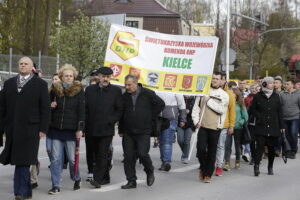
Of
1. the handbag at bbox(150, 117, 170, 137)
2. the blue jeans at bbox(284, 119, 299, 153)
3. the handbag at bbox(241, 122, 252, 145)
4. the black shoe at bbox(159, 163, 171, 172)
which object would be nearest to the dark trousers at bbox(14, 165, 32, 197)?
the handbag at bbox(150, 117, 170, 137)

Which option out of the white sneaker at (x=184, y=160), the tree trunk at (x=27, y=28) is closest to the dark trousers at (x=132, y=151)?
the white sneaker at (x=184, y=160)

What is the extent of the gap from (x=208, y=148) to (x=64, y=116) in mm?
2651

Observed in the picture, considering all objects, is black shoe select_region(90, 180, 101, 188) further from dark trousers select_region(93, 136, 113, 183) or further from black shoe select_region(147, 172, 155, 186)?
black shoe select_region(147, 172, 155, 186)

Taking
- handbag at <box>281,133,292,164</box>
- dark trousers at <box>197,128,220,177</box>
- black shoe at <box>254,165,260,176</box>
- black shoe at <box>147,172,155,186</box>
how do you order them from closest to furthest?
black shoe at <box>147,172,155,186</box>, dark trousers at <box>197,128,220,177</box>, black shoe at <box>254,165,260,176</box>, handbag at <box>281,133,292,164</box>

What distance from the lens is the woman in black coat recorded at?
1117 cm

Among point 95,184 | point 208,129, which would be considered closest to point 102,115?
point 95,184

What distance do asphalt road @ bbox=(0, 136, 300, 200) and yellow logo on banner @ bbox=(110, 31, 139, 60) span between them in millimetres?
→ 2027

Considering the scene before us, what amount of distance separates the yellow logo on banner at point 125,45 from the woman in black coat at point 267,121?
2.37m

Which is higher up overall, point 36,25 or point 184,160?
point 36,25

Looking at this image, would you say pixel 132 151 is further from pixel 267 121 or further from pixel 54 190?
pixel 267 121

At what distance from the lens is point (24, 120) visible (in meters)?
8.13

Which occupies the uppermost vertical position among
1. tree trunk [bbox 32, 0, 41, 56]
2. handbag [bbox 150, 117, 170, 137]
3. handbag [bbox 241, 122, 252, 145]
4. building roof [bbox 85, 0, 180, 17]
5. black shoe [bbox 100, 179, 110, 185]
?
building roof [bbox 85, 0, 180, 17]

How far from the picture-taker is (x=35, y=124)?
820 centimetres

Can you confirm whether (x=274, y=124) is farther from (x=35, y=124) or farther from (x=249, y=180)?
(x=35, y=124)
